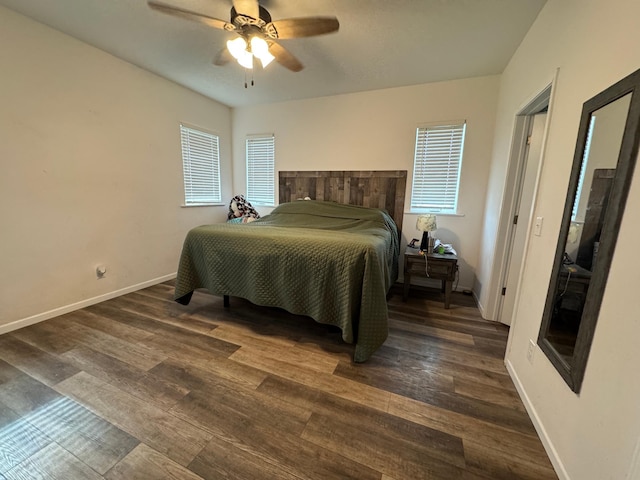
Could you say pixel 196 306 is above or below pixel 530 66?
below

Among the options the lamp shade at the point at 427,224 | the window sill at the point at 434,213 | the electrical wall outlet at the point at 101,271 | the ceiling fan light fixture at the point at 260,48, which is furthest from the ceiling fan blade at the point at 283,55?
the electrical wall outlet at the point at 101,271

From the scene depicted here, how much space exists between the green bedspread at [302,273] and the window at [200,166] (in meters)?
1.62

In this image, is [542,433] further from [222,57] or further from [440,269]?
[222,57]

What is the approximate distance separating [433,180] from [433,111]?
0.82 metres

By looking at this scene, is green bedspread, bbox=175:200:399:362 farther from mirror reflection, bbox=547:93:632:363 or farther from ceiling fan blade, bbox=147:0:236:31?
ceiling fan blade, bbox=147:0:236:31

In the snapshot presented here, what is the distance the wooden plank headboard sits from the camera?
10.7 ft

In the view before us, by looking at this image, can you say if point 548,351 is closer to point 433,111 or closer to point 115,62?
point 433,111

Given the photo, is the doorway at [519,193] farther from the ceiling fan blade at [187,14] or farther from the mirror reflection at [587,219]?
the ceiling fan blade at [187,14]

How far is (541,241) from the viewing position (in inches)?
57.5

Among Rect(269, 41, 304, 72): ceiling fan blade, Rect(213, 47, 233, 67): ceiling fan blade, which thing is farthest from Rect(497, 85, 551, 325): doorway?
Rect(213, 47, 233, 67): ceiling fan blade

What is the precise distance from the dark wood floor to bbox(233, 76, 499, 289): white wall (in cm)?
137

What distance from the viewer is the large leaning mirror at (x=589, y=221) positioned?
2.99ft

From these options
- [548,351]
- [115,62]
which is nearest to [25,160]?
[115,62]

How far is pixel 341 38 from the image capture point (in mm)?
2125
